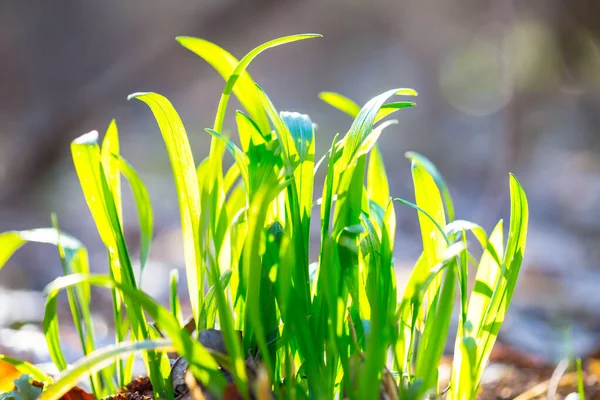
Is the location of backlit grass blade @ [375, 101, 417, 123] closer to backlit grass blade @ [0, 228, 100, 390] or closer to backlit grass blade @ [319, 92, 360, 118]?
backlit grass blade @ [319, 92, 360, 118]

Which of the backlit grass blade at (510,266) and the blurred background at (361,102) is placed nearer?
the backlit grass blade at (510,266)

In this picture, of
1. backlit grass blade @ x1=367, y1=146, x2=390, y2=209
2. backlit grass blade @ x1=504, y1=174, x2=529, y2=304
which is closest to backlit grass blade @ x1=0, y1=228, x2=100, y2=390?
Answer: backlit grass blade @ x1=367, y1=146, x2=390, y2=209

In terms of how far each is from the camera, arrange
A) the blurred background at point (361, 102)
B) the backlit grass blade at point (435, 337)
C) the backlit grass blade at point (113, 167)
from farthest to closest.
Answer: the blurred background at point (361, 102), the backlit grass blade at point (113, 167), the backlit grass blade at point (435, 337)

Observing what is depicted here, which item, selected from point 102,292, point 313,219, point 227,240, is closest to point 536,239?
point 313,219

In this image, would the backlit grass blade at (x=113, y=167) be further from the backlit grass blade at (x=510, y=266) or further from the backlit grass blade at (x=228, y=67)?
the backlit grass blade at (x=510, y=266)

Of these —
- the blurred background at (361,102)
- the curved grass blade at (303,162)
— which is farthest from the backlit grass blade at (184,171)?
the blurred background at (361,102)

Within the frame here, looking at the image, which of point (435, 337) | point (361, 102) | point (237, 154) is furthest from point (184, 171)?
point (361, 102)

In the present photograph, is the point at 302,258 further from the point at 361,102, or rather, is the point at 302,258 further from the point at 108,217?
the point at 361,102

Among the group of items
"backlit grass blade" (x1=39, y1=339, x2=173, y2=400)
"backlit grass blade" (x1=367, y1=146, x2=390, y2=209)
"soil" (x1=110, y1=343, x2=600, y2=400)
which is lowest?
"soil" (x1=110, y1=343, x2=600, y2=400)
